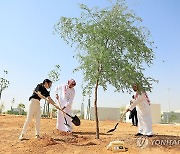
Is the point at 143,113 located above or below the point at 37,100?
below

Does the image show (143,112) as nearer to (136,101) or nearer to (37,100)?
(136,101)

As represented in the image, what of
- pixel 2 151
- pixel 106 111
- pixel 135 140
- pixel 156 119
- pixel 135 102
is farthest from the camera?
pixel 106 111

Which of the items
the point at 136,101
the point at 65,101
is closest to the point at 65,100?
the point at 65,101

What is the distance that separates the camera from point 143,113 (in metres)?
8.79

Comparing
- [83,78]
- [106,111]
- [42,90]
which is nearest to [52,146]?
[42,90]

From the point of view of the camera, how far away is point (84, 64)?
8172 mm

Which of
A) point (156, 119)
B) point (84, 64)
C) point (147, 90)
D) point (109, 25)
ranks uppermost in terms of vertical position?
point (109, 25)

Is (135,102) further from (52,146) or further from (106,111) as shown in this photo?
(106,111)

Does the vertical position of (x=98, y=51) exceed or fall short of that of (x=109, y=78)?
it exceeds it

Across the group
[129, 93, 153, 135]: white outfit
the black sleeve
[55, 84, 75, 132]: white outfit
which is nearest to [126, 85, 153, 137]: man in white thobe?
[129, 93, 153, 135]: white outfit

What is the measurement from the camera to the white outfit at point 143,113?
8547mm

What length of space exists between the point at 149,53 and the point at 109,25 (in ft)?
4.75

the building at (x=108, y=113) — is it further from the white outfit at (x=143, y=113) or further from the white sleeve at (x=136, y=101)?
the white sleeve at (x=136, y=101)

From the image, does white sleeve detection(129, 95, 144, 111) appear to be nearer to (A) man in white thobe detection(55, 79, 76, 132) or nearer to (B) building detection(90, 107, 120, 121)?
(A) man in white thobe detection(55, 79, 76, 132)
